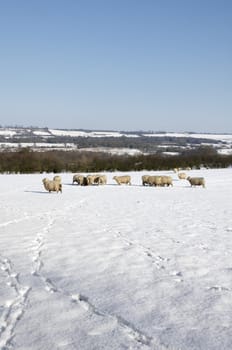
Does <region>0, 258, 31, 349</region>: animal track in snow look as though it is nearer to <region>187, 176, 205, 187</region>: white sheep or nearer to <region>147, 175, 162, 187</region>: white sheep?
<region>147, 175, 162, 187</region>: white sheep

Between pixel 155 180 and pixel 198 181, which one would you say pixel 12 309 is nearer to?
pixel 155 180

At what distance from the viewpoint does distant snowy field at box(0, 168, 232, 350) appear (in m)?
6.38

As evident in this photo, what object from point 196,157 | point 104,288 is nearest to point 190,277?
point 104,288

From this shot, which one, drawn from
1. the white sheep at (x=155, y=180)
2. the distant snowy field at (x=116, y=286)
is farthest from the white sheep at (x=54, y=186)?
the distant snowy field at (x=116, y=286)

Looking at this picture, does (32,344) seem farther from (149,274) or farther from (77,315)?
(149,274)

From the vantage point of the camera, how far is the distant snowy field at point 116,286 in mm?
6383

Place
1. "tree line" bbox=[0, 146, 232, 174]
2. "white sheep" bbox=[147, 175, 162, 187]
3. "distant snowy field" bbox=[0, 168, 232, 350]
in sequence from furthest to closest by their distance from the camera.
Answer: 1. "tree line" bbox=[0, 146, 232, 174]
2. "white sheep" bbox=[147, 175, 162, 187]
3. "distant snowy field" bbox=[0, 168, 232, 350]

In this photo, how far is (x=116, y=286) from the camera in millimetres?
8680

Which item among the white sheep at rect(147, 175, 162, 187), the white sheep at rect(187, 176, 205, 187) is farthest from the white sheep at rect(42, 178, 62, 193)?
the white sheep at rect(187, 176, 205, 187)

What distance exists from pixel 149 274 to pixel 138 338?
317 centimetres

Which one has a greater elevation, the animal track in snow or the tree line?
the animal track in snow

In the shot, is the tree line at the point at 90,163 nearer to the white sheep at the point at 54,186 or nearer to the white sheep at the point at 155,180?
the white sheep at the point at 155,180

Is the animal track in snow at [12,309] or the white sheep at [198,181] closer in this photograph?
the animal track in snow at [12,309]

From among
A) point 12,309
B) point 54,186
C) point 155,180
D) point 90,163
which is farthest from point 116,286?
point 90,163
